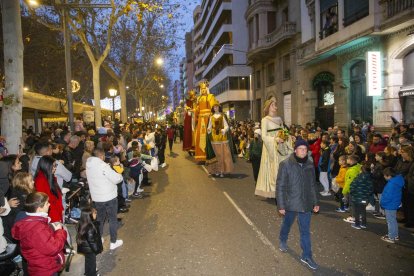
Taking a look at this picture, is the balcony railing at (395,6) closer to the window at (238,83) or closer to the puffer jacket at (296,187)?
the puffer jacket at (296,187)

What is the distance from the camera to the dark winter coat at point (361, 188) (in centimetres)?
629

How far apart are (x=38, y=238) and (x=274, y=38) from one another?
24577mm

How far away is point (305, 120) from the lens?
894 inches

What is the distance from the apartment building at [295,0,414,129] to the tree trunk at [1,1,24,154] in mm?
11771

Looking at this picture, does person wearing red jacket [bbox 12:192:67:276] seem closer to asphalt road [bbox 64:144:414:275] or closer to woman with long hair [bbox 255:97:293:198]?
asphalt road [bbox 64:144:414:275]

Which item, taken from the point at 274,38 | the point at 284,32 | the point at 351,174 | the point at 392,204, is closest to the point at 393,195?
the point at 392,204

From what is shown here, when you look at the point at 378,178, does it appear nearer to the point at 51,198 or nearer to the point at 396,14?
the point at 51,198

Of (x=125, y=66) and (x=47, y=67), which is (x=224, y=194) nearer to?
(x=125, y=66)

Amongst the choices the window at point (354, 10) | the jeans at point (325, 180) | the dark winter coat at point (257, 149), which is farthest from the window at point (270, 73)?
the jeans at point (325, 180)

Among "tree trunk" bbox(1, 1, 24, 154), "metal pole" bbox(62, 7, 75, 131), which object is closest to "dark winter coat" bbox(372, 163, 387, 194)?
"tree trunk" bbox(1, 1, 24, 154)

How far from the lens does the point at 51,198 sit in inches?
213

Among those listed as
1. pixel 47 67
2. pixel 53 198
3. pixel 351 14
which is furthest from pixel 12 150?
pixel 47 67

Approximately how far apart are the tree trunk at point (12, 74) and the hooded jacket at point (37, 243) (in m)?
4.23

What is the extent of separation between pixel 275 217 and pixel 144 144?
6.12m
